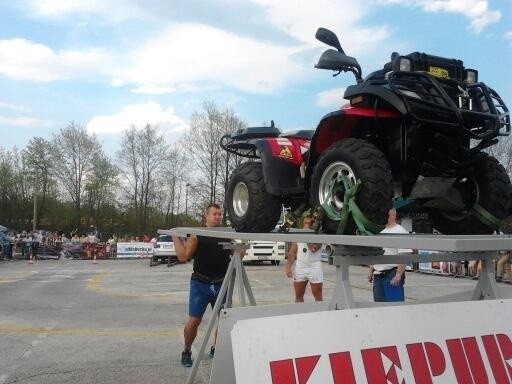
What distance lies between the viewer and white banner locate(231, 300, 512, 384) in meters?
2.12

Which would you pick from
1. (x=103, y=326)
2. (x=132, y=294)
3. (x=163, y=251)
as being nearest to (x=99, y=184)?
(x=163, y=251)

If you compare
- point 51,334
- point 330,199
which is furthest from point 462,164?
point 51,334

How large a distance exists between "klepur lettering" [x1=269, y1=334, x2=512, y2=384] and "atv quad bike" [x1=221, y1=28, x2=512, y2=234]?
3.52ft

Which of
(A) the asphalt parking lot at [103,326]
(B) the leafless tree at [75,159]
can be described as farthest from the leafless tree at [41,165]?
(A) the asphalt parking lot at [103,326]

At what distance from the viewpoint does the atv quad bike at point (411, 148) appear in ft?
11.1

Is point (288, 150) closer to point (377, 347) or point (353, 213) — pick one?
point (353, 213)

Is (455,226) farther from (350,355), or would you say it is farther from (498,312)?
(350,355)

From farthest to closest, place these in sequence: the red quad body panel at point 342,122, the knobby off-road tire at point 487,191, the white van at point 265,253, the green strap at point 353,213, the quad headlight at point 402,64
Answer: the white van at point 265,253 → the knobby off-road tire at point 487,191 → the red quad body panel at point 342,122 → the quad headlight at point 402,64 → the green strap at point 353,213

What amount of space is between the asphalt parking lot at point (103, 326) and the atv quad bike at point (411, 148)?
828mm

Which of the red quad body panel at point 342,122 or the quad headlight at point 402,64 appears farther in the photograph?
the red quad body panel at point 342,122

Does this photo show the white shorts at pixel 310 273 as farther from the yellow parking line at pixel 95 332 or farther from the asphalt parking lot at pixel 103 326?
the yellow parking line at pixel 95 332

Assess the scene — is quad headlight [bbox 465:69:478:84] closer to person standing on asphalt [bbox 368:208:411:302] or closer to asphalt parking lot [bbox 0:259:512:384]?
asphalt parking lot [bbox 0:259:512:384]

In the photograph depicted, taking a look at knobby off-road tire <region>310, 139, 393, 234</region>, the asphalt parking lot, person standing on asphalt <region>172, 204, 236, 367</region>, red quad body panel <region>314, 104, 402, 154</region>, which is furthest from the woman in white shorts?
knobby off-road tire <region>310, 139, 393, 234</region>

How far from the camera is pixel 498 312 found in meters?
2.57
